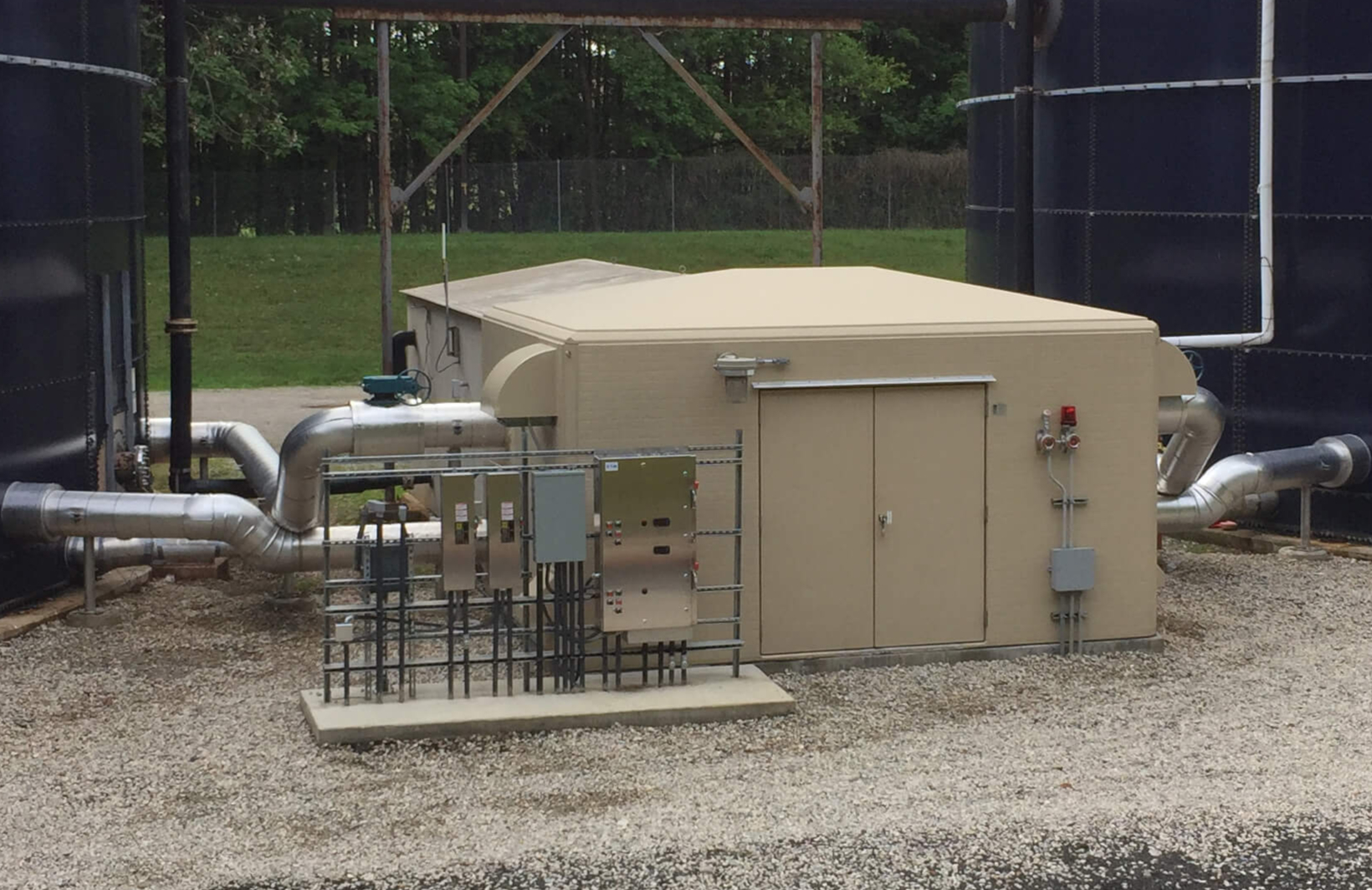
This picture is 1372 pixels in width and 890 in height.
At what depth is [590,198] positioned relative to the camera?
46375mm

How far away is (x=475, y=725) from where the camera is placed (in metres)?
11.1

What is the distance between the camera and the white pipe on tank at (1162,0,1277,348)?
16.7 m

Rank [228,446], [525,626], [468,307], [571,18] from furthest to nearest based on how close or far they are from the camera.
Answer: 1. [468,307]
2. [571,18]
3. [228,446]
4. [525,626]

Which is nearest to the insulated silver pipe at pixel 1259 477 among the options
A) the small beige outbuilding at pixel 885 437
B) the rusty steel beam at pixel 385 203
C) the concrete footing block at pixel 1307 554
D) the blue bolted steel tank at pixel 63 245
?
the concrete footing block at pixel 1307 554

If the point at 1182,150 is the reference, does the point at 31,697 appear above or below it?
below

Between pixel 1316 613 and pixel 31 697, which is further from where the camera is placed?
pixel 1316 613

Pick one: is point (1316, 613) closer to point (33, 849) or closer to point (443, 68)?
point (33, 849)

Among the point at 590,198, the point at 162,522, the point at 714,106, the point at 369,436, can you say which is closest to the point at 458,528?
the point at 369,436

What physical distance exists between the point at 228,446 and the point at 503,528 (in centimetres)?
661

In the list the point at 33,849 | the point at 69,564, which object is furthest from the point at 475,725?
the point at 69,564

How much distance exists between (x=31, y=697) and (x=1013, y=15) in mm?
11252

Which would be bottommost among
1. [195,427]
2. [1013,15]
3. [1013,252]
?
[195,427]

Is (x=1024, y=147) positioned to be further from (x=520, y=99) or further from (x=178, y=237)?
(x=520, y=99)

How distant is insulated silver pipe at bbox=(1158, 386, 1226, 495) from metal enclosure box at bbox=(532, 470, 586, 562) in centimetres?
521
